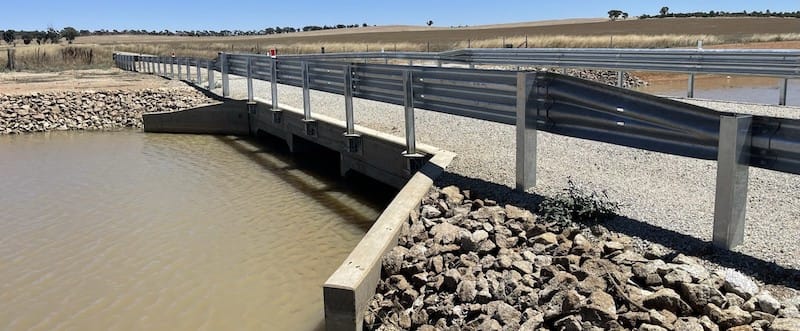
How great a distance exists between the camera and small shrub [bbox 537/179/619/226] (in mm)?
5438

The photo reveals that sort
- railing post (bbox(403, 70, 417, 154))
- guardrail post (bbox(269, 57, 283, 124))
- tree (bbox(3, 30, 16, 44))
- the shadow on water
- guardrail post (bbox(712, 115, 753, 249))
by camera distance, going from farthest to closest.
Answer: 1. tree (bbox(3, 30, 16, 44))
2. guardrail post (bbox(269, 57, 283, 124))
3. the shadow on water
4. railing post (bbox(403, 70, 417, 154))
5. guardrail post (bbox(712, 115, 753, 249))

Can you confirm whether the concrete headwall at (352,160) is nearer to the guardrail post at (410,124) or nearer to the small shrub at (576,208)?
the guardrail post at (410,124)

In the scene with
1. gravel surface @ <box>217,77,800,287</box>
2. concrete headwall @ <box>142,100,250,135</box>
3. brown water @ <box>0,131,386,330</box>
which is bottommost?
brown water @ <box>0,131,386,330</box>

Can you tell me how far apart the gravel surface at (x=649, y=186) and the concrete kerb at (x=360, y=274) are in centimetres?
93

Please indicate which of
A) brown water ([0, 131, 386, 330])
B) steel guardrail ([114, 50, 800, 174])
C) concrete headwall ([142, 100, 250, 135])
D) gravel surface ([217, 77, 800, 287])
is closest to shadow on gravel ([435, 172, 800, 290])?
gravel surface ([217, 77, 800, 287])

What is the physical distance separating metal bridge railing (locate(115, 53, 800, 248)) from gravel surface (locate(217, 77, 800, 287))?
0.80 ft

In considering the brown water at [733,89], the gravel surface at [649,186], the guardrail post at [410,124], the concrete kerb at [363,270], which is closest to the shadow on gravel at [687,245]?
the gravel surface at [649,186]

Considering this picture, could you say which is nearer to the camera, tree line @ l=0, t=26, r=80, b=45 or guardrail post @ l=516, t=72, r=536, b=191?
guardrail post @ l=516, t=72, r=536, b=191

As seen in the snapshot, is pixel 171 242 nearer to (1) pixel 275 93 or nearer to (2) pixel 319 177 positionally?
(2) pixel 319 177

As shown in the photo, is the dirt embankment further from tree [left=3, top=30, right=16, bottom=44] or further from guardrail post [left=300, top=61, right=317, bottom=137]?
tree [left=3, top=30, right=16, bottom=44]

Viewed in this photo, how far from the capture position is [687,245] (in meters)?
4.77

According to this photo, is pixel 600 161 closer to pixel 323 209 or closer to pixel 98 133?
pixel 323 209

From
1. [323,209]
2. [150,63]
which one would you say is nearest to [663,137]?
[323,209]

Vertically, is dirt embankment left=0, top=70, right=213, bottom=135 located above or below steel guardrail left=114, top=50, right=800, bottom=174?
below
